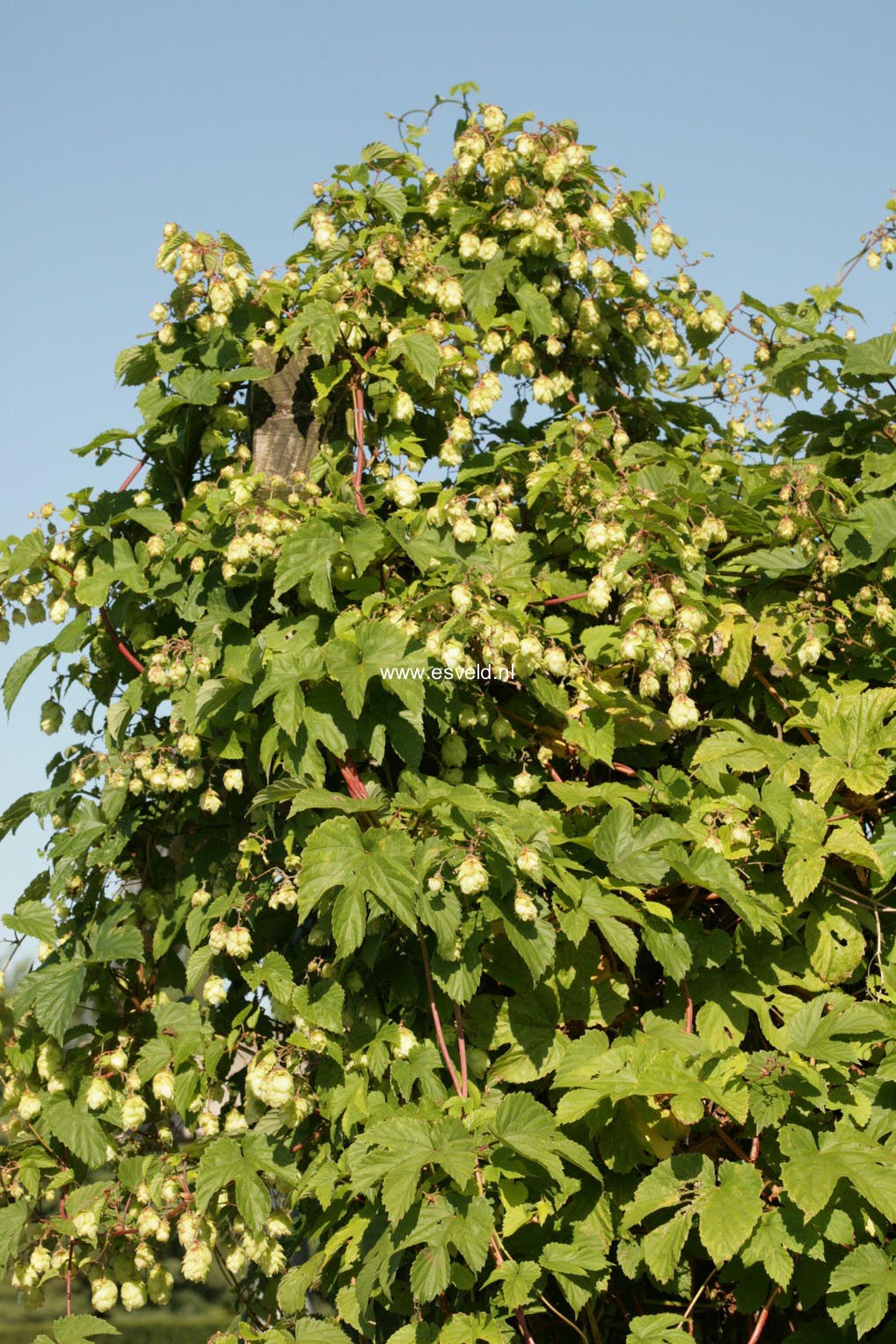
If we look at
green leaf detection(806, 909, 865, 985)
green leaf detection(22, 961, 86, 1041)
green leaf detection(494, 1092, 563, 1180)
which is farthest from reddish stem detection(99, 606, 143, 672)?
green leaf detection(806, 909, 865, 985)

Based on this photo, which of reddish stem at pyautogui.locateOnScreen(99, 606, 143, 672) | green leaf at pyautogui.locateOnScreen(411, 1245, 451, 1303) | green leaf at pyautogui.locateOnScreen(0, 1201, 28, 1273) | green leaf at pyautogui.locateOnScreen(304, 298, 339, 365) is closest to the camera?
green leaf at pyautogui.locateOnScreen(411, 1245, 451, 1303)

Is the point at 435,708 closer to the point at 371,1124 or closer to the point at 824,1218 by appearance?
the point at 371,1124

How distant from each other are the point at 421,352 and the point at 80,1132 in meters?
2.23

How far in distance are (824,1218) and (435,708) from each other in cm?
137

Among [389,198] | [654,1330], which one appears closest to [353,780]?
[654,1330]

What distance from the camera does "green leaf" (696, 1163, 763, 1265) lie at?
2.61 m

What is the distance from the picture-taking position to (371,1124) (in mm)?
2885

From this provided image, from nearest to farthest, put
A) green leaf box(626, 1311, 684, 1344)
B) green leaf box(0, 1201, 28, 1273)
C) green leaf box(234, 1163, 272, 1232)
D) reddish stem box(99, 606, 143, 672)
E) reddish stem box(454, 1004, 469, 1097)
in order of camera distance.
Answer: green leaf box(626, 1311, 684, 1344), reddish stem box(454, 1004, 469, 1097), green leaf box(234, 1163, 272, 1232), green leaf box(0, 1201, 28, 1273), reddish stem box(99, 606, 143, 672)

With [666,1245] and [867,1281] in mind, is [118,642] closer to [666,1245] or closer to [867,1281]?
[666,1245]

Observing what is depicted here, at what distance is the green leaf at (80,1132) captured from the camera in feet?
10.9

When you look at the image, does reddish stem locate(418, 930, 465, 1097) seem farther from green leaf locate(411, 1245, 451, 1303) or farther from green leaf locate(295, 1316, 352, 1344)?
green leaf locate(295, 1316, 352, 1344)

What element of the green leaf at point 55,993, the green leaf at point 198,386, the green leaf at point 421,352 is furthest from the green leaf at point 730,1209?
the green leaf at point 198,386

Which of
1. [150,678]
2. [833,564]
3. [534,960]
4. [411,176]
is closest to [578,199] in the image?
[411,176]

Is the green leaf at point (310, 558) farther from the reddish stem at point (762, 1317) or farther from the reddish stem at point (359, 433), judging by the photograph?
the reddish stem at point (762, 1317)
